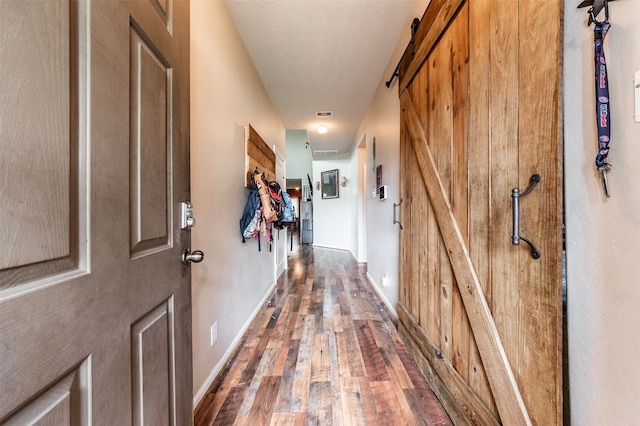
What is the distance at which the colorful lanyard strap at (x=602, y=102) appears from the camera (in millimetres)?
600

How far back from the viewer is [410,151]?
1797 mm

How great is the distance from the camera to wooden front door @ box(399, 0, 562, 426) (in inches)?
29.8

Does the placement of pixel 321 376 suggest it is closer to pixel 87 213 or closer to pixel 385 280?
pixel 385 280

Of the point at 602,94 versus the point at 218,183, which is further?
the point at 218,183

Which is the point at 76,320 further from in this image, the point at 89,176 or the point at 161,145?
the point at 161,145

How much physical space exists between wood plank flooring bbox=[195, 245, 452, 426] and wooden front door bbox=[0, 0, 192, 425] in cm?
64

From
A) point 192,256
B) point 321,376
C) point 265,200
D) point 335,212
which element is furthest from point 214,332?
point 335,212

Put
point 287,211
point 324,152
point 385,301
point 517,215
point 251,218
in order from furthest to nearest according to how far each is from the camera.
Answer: point 324,152, point 385,301, point 287,211, point 251,218, point 517,215

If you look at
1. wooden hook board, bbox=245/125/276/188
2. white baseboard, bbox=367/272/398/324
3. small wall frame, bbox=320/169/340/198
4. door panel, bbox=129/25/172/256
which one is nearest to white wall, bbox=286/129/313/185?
small wall frame, bbox=320/169/340/198

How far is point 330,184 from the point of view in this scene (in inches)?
260

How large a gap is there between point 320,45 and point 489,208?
6.64 feet

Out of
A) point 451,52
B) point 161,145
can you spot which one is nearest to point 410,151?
point 451,52

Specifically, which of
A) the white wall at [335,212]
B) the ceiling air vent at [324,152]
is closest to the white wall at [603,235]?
the white wall at [335,212]

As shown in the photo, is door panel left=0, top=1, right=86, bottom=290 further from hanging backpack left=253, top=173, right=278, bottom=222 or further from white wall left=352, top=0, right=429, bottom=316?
white wall left=352, top=0, right=429, bottom=316
